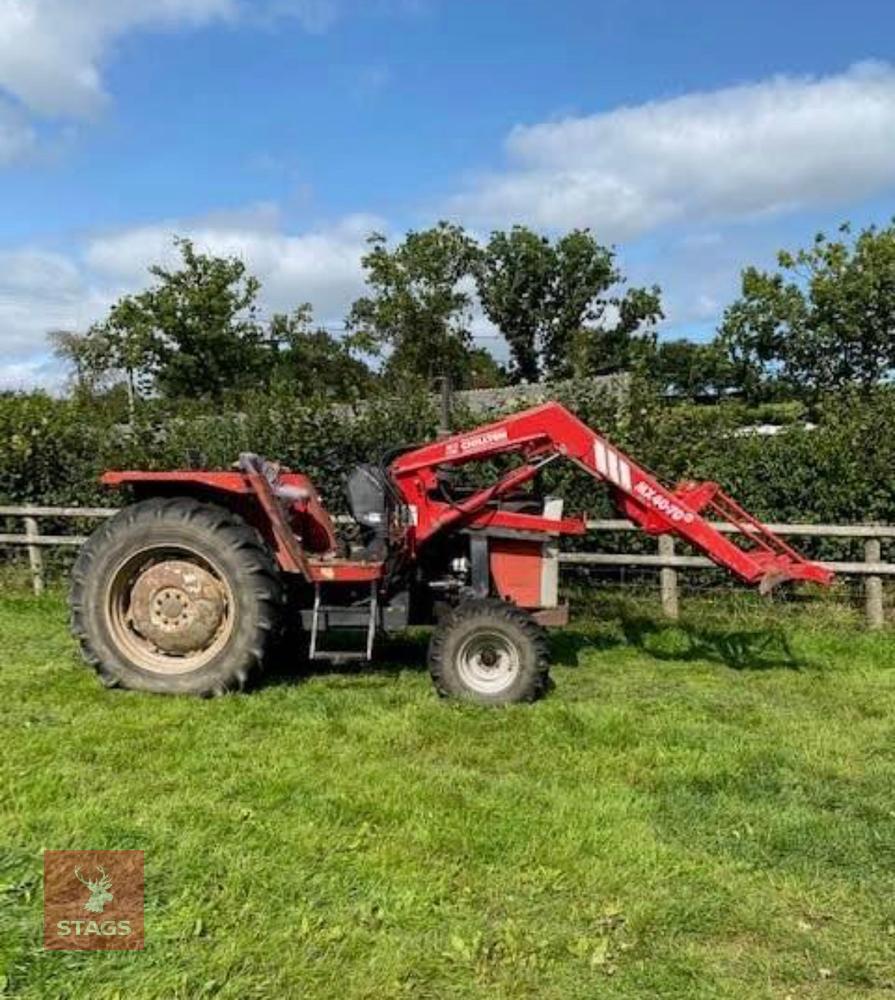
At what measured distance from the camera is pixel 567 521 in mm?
6805

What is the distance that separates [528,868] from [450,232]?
4417 cm

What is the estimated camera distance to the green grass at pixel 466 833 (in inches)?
123

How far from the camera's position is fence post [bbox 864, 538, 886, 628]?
8.07m

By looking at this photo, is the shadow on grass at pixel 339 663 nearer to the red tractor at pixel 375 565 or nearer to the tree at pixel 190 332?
the red tractor at pixel 375 565

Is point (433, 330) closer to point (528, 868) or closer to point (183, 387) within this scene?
point (183, 387)

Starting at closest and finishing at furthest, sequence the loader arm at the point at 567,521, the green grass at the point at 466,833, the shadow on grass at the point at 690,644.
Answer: the green grass at the point at 466,833 < the loader arm at the point at 567,521 < the shadow on grass at the point at 690,644

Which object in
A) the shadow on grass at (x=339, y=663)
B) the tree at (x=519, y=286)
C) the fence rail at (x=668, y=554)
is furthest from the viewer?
the tree at (x=519, y=286)

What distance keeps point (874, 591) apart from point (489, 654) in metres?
3.71

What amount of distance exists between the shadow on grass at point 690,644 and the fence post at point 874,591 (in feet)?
2.65

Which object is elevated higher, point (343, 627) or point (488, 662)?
point (343, 627)

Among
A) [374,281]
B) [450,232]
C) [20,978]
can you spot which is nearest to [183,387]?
[374,281]

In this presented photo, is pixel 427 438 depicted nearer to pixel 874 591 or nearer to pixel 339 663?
pixel 339 663

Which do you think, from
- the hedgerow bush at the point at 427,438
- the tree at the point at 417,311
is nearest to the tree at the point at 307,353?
the tree at the point at 417,311

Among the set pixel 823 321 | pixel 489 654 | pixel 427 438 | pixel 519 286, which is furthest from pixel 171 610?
pixel 519 286
